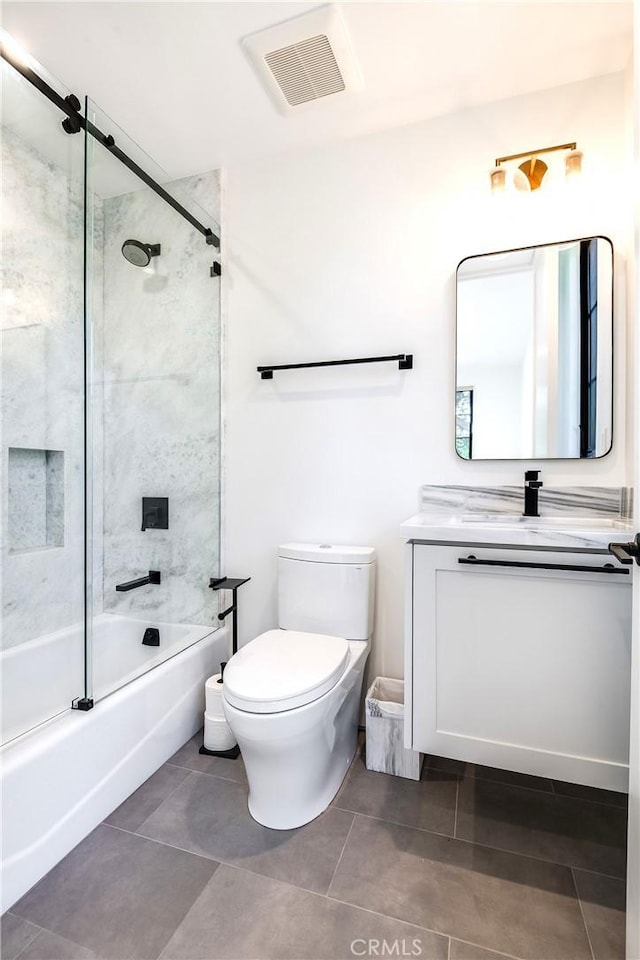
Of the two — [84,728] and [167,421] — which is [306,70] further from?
[84,728]

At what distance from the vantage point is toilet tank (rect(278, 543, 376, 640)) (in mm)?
1762

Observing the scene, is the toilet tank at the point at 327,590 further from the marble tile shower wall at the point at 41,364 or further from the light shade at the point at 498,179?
the light shade at the point at 498,179

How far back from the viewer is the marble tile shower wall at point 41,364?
5.56ft

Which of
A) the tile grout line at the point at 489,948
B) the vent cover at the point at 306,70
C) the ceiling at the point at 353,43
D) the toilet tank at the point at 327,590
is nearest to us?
the tile grout line at the point at 489,948

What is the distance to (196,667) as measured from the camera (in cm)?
189

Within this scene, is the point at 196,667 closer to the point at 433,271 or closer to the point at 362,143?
the point at 433,271

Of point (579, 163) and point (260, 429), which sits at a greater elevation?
point (579, 163)

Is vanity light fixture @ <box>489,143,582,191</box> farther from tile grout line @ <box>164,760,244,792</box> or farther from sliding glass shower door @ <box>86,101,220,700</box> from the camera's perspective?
tile grout line @ <box>164,760,244,792</box>

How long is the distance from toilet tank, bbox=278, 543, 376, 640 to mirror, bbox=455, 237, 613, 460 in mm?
608

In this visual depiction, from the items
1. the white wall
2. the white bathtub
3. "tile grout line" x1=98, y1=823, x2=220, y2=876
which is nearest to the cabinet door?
the white wall

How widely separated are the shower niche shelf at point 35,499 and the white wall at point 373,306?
2.35ft

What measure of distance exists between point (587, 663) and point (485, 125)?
1.91 metres

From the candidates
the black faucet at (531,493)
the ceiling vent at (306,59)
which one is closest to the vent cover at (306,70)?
the ceiling vent at (306,59)

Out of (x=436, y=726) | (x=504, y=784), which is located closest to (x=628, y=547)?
(x=436, y=726)
